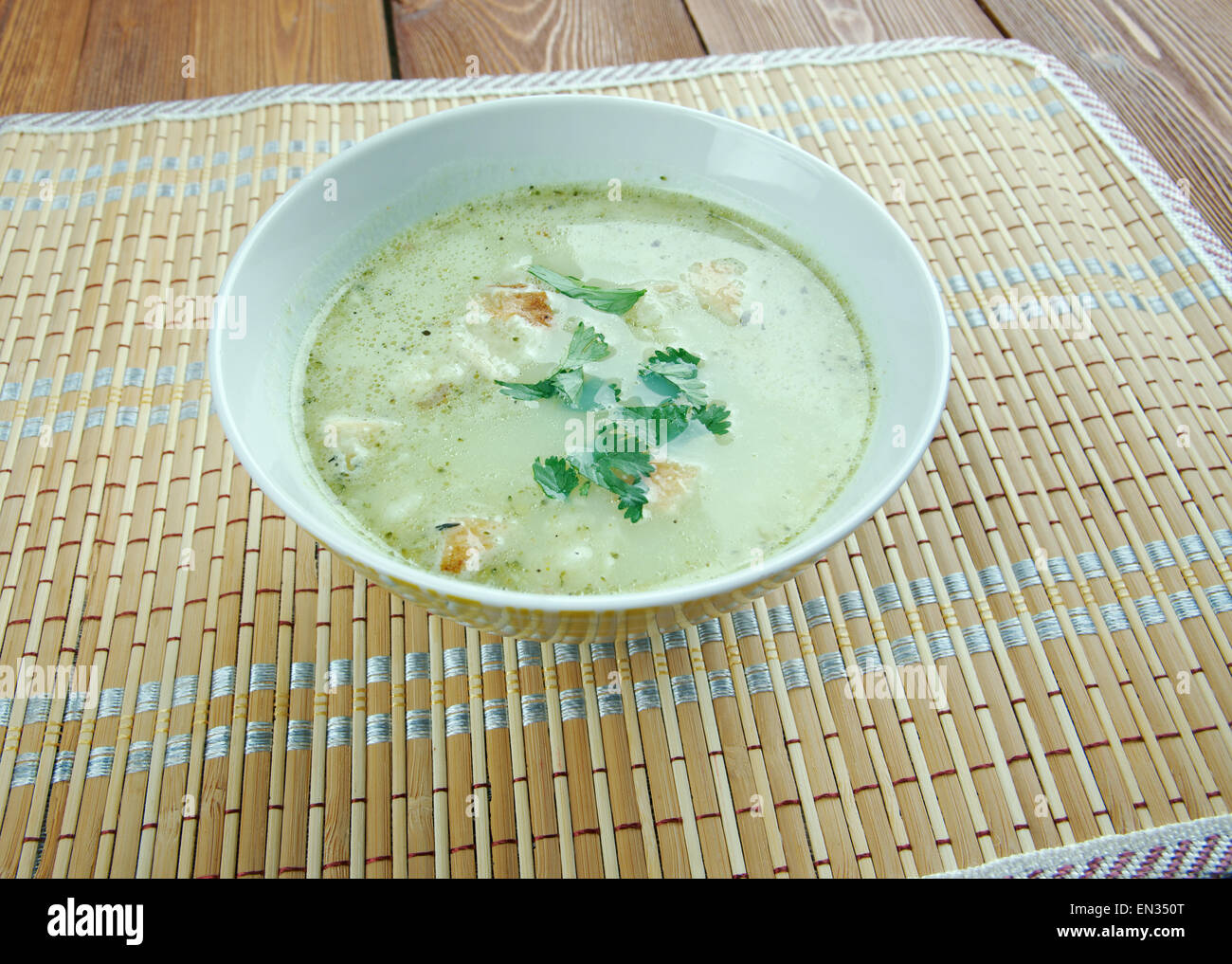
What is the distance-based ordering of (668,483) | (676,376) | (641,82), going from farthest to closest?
(641,82)
(676,376)
(668,483)

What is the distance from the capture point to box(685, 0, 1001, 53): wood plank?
241cm

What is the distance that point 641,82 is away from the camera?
2246 mm

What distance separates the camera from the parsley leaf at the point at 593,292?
1.54 meters

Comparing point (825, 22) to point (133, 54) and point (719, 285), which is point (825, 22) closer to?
point (719, 285)

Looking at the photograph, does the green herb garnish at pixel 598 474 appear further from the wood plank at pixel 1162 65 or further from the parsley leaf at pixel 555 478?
the wood plank at pixel 1162 65

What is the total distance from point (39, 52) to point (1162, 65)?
2.98 metres

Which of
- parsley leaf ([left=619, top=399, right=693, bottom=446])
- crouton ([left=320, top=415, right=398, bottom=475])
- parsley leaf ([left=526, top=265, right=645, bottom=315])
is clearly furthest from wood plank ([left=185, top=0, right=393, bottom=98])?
parsley leaf ([left=619, top=399, right=693, bottom=446])

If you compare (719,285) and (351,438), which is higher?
(719,285)

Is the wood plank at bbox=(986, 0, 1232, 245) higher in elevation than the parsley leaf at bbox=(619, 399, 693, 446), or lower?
higher

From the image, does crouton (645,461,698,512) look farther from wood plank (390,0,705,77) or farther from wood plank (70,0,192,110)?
wood plank (70,0,192,110)

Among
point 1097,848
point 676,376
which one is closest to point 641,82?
point 676,376

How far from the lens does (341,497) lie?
52.4 inches

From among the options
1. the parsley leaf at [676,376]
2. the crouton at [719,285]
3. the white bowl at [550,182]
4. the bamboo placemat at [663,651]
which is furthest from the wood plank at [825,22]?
the parsley leaf at [676,376]
